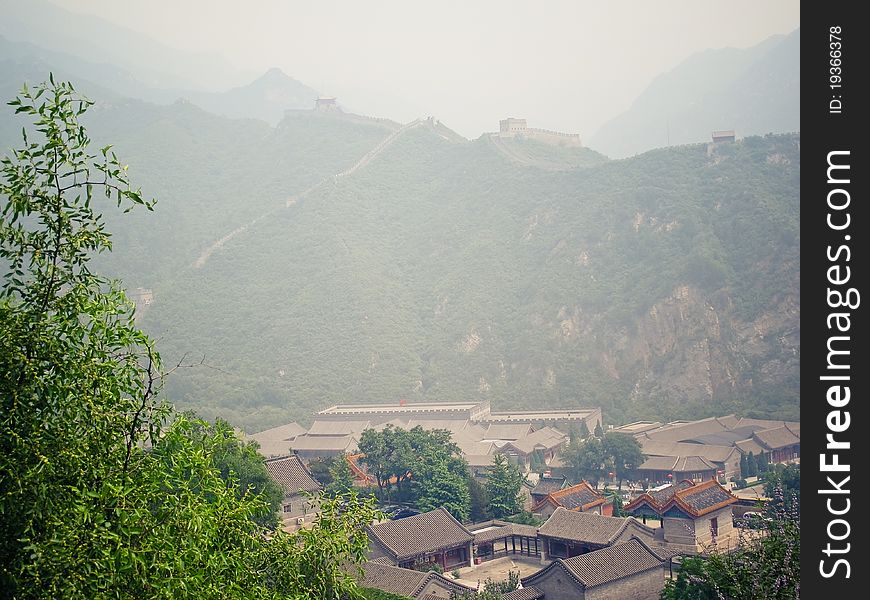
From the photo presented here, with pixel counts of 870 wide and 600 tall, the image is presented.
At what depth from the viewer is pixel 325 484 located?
25531mm

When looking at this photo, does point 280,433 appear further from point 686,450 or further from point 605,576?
point 605,576

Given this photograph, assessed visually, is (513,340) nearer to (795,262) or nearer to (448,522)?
(795,262)

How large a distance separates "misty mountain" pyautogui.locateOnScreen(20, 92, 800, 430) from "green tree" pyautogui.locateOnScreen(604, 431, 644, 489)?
8.98 m

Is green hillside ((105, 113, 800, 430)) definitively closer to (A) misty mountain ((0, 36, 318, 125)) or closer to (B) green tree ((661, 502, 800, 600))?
(A) misty mountain ((0, 36, 318, 125))

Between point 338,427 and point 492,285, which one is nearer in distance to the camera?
point 338,427

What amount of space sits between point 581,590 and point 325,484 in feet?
34.2

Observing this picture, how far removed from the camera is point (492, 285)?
59.3 meters

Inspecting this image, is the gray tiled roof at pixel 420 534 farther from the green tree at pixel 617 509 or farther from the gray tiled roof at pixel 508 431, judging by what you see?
the gray tiled roof at pixel 508 431

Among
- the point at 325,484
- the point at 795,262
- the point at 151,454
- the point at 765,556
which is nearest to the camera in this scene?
the point at 151,454

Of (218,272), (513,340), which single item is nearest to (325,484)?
(513,340)

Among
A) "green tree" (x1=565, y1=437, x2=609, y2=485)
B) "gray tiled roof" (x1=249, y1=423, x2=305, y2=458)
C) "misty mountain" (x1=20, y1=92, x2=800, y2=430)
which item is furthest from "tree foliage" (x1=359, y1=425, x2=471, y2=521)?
"misty mountain" (x1=20, y1=92, x2=800, y2=430)

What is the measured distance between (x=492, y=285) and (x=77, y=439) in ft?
181

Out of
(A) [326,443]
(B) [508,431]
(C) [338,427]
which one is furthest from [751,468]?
(C) [338,427]

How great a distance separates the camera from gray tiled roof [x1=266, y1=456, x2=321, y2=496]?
75.9ft
